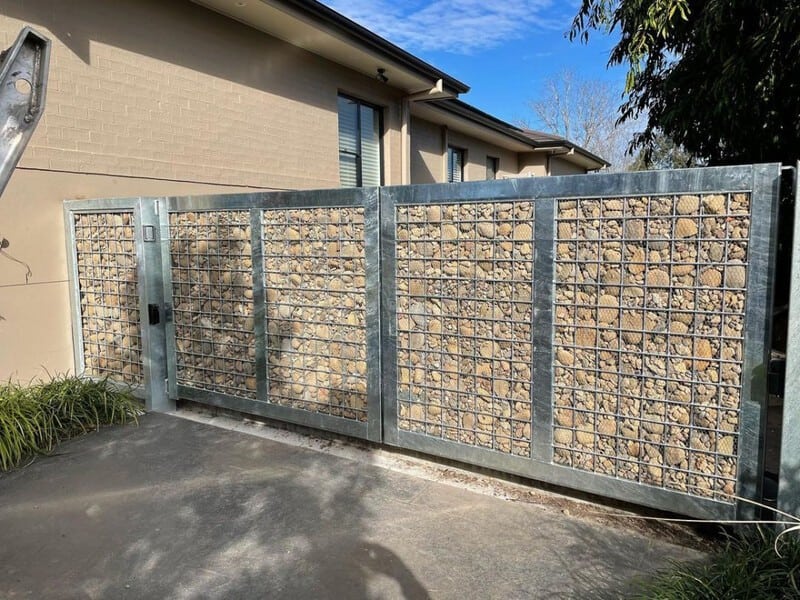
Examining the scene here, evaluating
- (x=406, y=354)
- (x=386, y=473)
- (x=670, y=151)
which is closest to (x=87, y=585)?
(x=386, y=473)

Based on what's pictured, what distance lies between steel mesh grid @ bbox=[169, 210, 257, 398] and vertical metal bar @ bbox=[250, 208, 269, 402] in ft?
0.23

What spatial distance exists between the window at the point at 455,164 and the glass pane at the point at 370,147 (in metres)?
3.93

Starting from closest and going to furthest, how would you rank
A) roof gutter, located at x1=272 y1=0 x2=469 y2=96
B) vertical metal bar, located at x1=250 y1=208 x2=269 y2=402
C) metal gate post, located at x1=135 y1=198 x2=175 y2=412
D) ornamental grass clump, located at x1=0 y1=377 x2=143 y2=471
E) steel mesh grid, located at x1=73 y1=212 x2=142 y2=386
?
ornamental grass clump, located at x1=0 y1=377 x2=143 y2=471, vertical metal bar, located at x1=250 y1=208 x2=269 y2=402, metal gate post, located at x1=135 y1=198 x2=175 y2=412, steel mesh grid, located at x1=73 y1=212 x2=142 y2=386, roof gutter, located at x1=272 y1=0 x2=469 y2=96

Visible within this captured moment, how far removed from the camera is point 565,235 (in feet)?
11.0

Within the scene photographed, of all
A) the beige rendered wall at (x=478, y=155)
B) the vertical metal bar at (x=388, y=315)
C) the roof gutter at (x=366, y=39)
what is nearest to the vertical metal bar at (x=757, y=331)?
the vertical metal bar at (x=388, y=315)

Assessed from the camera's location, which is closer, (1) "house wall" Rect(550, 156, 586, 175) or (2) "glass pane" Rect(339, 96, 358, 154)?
(2) "glass pane" Rect(339, 96, 358, 154)

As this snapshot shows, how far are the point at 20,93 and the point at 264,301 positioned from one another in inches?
110

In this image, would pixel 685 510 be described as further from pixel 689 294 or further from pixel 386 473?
pixel 386 473

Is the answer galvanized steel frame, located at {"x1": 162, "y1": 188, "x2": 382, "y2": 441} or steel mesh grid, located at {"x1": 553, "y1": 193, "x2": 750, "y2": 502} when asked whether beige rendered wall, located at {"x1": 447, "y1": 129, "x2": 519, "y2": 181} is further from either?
steel mesh grid, located at {"x1": 553, "y1": 193, "x2": 750, "y2": 502}

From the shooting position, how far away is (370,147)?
10.4 metres

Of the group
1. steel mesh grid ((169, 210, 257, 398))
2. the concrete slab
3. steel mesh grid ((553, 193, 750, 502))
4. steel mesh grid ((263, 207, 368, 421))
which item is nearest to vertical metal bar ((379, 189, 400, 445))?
steel mesh grid ((263, 207, 368, 421))

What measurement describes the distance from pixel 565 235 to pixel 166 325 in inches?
150

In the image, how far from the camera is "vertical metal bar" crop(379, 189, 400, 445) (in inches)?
157

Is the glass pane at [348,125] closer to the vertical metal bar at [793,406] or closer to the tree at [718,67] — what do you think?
the tree at [718,67]
